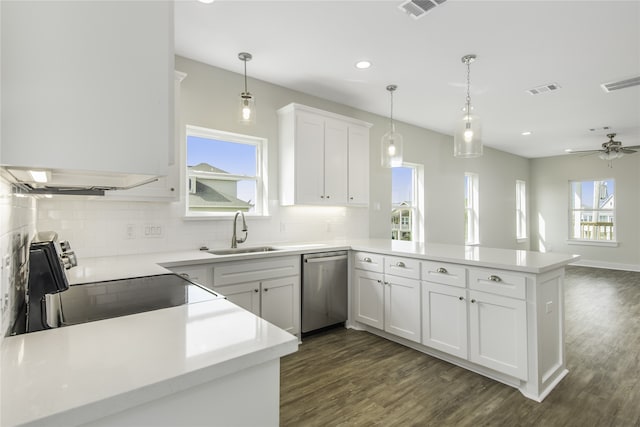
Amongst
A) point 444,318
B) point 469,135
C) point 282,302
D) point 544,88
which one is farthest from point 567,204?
point 282,302

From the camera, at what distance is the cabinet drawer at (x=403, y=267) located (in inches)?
111

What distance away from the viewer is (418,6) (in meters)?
2.29

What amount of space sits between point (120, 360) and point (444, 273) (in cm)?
235

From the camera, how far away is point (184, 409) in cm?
77

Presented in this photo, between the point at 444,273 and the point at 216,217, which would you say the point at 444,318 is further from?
the point at 216,217

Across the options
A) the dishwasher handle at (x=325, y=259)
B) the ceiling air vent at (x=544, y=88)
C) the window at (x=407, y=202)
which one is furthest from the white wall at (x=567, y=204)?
the dishwasher handle at (x=325, y=259)

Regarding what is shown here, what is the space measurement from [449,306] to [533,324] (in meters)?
0.58

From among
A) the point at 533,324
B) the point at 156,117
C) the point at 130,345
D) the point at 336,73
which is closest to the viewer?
the point at 156,117

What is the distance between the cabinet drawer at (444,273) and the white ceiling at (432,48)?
1.88 metres

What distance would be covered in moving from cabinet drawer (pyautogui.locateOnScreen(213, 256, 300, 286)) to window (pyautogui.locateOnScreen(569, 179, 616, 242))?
801cm

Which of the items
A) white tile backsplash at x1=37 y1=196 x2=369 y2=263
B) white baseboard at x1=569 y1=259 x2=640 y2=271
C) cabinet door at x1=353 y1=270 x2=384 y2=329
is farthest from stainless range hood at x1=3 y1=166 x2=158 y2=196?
white baseboard at x1=569 y1=259 x2=640 y2=271

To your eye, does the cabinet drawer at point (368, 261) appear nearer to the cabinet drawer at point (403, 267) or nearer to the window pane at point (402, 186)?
the cabinet drawer at point (403, 267)

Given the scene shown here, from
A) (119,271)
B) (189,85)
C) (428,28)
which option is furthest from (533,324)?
(189,85)

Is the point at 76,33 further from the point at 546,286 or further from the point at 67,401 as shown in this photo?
the point at 546,286
